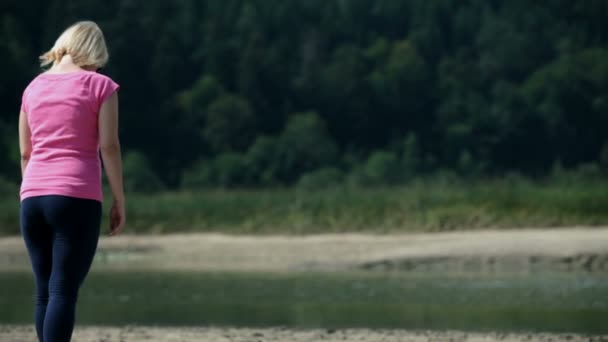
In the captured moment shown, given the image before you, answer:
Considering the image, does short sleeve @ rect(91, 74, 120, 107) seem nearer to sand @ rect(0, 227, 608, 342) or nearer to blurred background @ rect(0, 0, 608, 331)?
sand @ rect(0, 227, 608, 342)

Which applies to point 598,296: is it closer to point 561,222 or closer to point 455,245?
point 455,245

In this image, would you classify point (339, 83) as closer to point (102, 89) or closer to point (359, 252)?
point (359, 252)

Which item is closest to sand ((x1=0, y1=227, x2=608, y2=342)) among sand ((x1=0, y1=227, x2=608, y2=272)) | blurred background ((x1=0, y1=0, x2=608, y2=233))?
sand ((x1=0, y1=227, x2=608, y2=272))

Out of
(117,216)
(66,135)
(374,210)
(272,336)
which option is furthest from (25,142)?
(374,210)

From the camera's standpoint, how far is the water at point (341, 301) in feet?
32.3

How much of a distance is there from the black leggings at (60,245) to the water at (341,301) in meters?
4.68

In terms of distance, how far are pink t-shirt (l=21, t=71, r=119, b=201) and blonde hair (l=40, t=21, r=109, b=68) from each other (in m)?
0.05

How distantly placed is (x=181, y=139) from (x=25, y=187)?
56.9 metres

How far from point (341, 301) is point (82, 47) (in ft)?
25.0

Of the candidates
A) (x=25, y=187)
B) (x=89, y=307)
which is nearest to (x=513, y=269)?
(x=89, y=307)

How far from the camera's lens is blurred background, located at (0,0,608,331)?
5866 cm

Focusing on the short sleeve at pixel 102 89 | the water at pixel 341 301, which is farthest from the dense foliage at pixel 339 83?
the short sleeve at pixel 102 89

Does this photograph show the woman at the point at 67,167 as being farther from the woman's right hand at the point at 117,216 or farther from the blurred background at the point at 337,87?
the blurred background at the point at 337,87

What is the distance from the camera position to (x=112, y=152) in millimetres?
4641
